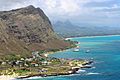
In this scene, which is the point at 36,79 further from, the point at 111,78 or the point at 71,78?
the point at 111,78

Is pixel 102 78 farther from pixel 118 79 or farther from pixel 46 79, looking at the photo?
pixel 46 79

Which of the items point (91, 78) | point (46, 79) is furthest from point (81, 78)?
point (46, 79)

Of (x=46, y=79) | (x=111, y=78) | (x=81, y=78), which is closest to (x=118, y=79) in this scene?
(x=111, y=78)

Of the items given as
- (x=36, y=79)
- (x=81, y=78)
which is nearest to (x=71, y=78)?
(x=81, y=78)

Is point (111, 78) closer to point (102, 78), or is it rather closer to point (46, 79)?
point (102, 78)

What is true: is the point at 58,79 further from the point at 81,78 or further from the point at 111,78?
the point at 111,78
